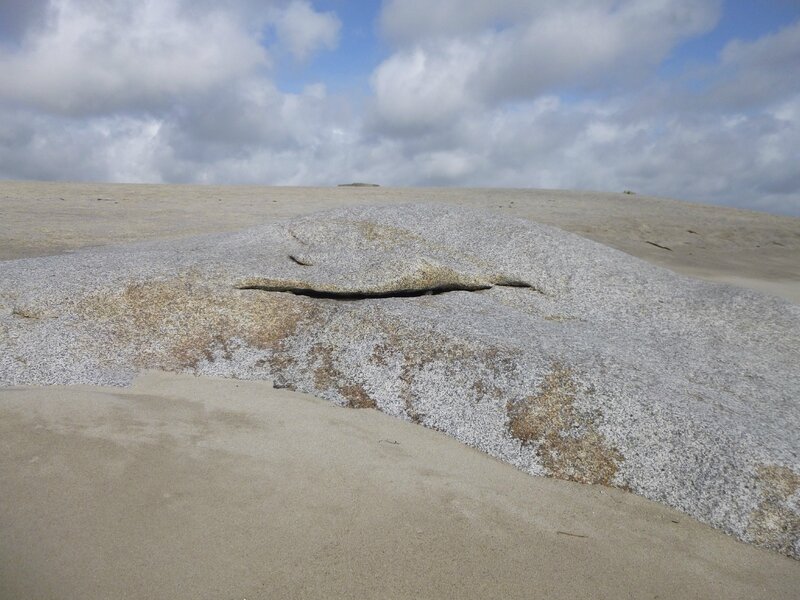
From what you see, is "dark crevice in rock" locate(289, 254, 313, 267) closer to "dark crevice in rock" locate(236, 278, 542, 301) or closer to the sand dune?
"dark crevice in rock" locate(236, 278, 542, 301)

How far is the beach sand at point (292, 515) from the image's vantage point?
301cm

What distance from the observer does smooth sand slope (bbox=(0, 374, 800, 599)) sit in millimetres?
2998

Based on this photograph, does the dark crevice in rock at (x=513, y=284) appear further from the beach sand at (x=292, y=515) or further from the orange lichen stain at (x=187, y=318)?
the beach sand at (x=292, y=515)

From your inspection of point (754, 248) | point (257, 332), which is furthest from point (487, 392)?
point (754, 248)

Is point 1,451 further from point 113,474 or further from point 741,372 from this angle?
point 741,372

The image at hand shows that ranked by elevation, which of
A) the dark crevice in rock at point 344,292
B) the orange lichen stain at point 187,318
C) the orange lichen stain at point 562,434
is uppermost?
the dark crevice in rock at point 344,292

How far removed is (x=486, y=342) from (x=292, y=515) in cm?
254

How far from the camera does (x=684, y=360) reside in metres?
5.75

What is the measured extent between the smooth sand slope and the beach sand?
10mm

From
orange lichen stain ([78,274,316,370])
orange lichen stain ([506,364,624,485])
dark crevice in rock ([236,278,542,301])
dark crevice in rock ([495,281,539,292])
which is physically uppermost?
dark crevice in rock ([495,281,539,292])

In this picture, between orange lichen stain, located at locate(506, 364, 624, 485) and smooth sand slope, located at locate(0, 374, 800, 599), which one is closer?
smooth sand slope, located at locate(0, 374, 800, 599)

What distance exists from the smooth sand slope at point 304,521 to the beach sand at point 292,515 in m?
0.01

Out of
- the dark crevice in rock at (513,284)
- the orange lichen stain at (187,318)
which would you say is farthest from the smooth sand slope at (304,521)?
the dark crevice in rock at (513,284)

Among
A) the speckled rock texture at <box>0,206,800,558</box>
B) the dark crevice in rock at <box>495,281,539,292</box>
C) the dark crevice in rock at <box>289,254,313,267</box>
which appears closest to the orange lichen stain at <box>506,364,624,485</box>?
the speckled rock texture at <box>0,206,800,558</box>
